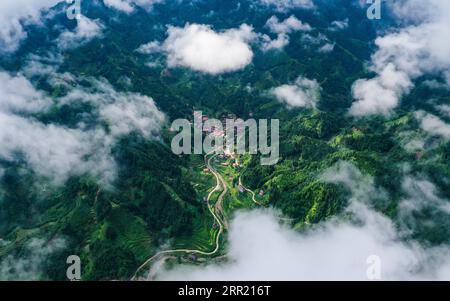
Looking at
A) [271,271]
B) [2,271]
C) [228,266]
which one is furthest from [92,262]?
[271,271]
